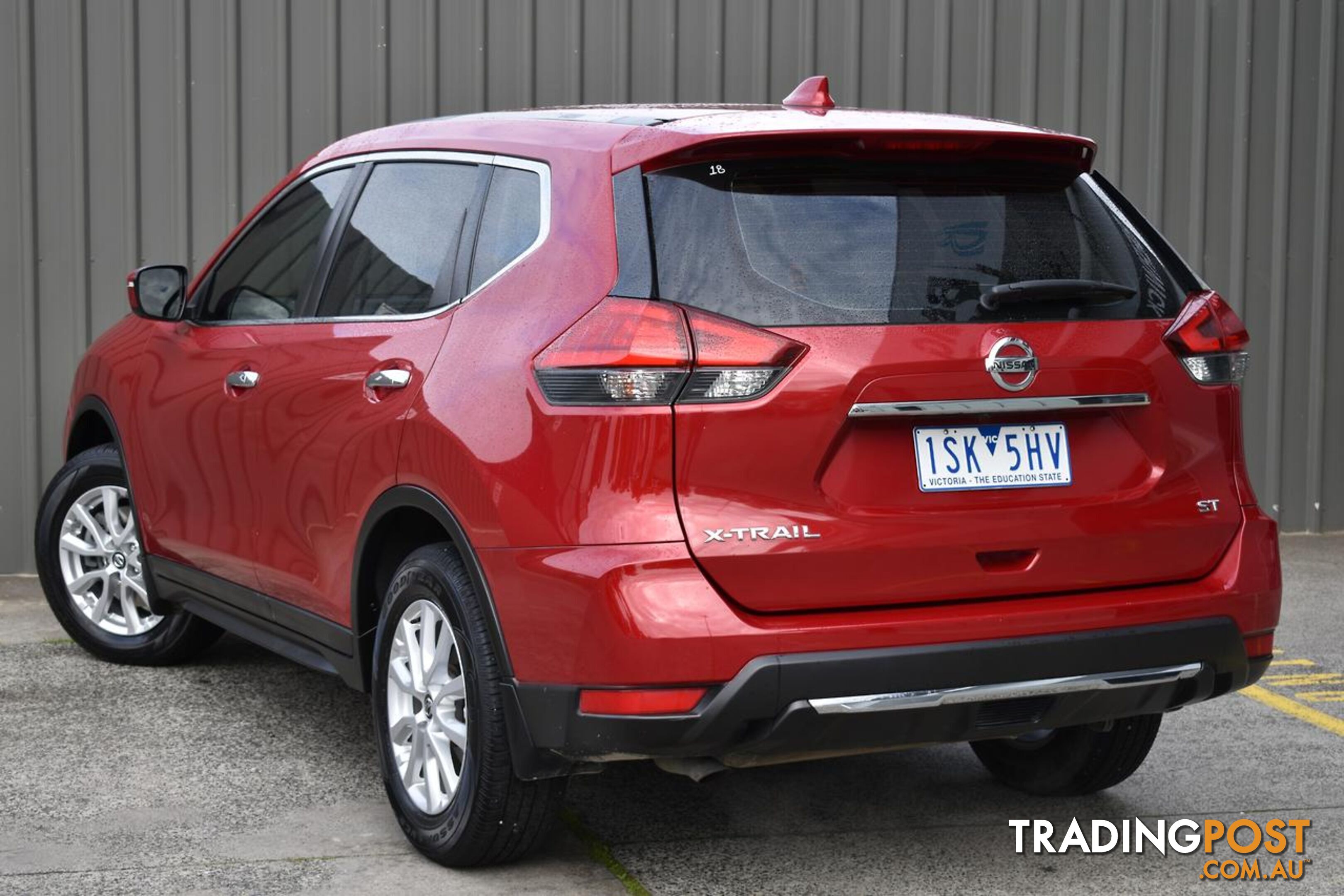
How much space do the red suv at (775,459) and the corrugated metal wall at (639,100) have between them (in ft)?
13.3

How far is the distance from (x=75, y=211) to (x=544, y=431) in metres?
5.17

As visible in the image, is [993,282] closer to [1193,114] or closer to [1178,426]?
[1178,426]

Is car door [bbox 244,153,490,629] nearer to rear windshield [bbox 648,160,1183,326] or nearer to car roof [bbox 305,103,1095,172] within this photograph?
car roof [bbox 305,103,1095,172]

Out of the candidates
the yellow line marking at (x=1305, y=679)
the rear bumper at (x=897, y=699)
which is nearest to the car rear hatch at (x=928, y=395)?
the rear bumper at (x=897, y=699)

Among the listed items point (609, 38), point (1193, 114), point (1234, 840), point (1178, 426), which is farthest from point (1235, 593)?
point (1193, 114)

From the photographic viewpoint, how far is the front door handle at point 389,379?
166 inches

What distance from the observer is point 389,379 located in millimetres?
4289

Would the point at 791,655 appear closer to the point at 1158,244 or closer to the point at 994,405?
the point at 994,405

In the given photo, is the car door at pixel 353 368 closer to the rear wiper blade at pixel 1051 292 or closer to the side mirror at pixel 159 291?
the side mirror at pixel 159 291

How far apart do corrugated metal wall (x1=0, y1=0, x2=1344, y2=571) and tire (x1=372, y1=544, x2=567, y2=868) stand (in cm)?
440

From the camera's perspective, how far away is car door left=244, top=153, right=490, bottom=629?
14.0 feet

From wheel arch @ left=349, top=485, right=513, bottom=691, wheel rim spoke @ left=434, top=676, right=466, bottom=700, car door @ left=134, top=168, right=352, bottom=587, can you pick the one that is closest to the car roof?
car door @ left=134, top=168, right=352, bottom=587

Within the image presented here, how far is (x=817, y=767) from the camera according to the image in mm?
5086

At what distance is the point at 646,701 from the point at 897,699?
0.51 m
